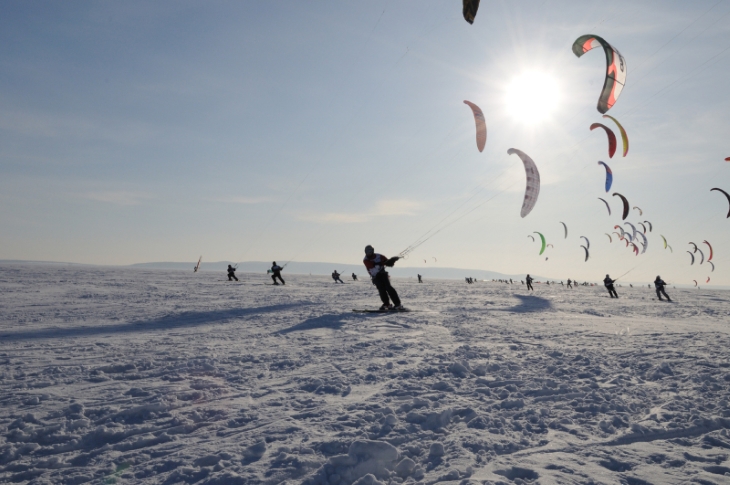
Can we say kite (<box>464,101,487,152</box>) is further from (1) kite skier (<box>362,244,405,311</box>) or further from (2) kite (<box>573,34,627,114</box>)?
(1) kite skier (<box>362,244,405,311</box>)

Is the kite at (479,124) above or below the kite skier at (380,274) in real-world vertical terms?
above

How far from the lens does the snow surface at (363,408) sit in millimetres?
2941

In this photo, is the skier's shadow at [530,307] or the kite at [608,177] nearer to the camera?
the skier's shadow at [530,307]

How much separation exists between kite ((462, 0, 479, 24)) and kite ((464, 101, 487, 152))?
8356 millimetres

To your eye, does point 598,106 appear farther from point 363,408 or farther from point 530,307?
point 363,408

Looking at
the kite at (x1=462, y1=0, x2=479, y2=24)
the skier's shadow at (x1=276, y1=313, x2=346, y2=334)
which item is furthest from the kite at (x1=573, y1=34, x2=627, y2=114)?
the skier's shadow at (x1=276, y1=313, x2=346, y2=334)

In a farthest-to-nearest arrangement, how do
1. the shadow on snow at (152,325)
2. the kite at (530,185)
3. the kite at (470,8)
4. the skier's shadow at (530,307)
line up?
the kite at (530,185), the skier's shadow at (530,307), the kite at (470,8), the shadow on snow at (152,325)

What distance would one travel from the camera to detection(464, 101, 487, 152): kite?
1653 centimetres

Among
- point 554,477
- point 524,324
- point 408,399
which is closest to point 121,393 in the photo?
point 408,399

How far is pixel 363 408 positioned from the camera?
13.2 ft

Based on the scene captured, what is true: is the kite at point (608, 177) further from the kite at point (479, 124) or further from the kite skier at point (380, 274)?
the kite skier at point (380, 274)

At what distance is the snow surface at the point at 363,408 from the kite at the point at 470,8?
20.9ft

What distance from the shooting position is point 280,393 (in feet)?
14.8

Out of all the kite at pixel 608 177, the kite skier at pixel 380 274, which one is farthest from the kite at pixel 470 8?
the kite at pixel 608 177
